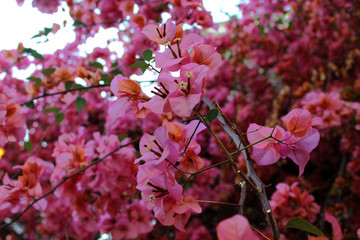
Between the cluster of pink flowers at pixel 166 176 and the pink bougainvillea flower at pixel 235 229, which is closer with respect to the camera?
the pink bougainvillea flower at pixel 235 229

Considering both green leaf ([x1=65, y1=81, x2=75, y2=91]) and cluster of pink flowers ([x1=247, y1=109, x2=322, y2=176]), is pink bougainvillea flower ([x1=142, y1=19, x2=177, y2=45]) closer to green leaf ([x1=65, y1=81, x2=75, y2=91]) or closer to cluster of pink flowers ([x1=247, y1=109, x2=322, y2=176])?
cluster of pink flowers ([x1=247, y1=109, x2=322, y2=176])

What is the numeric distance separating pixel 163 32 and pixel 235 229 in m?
0.42

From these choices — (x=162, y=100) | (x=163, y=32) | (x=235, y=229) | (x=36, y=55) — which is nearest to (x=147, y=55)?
(x=163, y=32)

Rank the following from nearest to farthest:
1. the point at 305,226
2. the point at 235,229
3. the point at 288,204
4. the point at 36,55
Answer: the point at 235,229 < the point at 305,226 < the point at 288,204 < the point at 36,55

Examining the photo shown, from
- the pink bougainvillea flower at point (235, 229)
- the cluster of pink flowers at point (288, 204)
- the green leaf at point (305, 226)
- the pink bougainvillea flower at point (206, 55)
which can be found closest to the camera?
the pink bougainvillea flower at point (235, 229)

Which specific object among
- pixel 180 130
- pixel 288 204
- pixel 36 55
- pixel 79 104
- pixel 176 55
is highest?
pixel 176 55

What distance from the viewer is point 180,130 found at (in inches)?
22.1

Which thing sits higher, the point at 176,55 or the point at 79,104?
the point at 176,55

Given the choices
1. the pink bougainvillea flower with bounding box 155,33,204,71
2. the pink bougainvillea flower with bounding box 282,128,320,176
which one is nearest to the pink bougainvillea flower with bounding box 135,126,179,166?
the pink bougainvillea flower with bounding box 155,33,204,71

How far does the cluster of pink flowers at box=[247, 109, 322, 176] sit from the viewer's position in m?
0.55

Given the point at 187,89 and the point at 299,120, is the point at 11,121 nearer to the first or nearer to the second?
the point at 187,89

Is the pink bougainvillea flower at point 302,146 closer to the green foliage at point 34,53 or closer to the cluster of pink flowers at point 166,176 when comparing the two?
the cluster of pink flowers at point 166,176

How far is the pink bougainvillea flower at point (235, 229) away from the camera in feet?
1.13

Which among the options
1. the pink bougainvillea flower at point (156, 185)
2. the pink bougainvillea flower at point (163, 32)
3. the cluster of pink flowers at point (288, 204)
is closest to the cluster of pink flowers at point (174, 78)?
the pink bougainvillea flower at point (163, 32)
